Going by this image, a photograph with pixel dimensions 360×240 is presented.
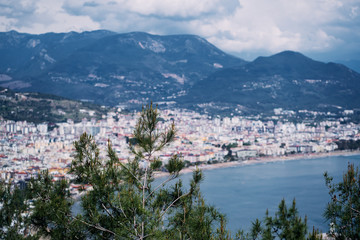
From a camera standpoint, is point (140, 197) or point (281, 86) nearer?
point (140, 197)

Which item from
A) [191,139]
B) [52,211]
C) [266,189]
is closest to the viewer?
[52,211]

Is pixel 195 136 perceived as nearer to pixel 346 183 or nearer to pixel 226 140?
pixel 226 140

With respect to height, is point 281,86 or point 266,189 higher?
point 281,86

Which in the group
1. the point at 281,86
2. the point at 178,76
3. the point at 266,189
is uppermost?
the point at 178,76

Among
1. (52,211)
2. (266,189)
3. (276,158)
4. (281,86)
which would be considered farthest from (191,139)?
(281,86)

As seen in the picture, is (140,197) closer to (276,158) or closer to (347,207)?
(347,207)

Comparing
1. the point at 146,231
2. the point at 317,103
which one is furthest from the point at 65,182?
the point at 317,103
